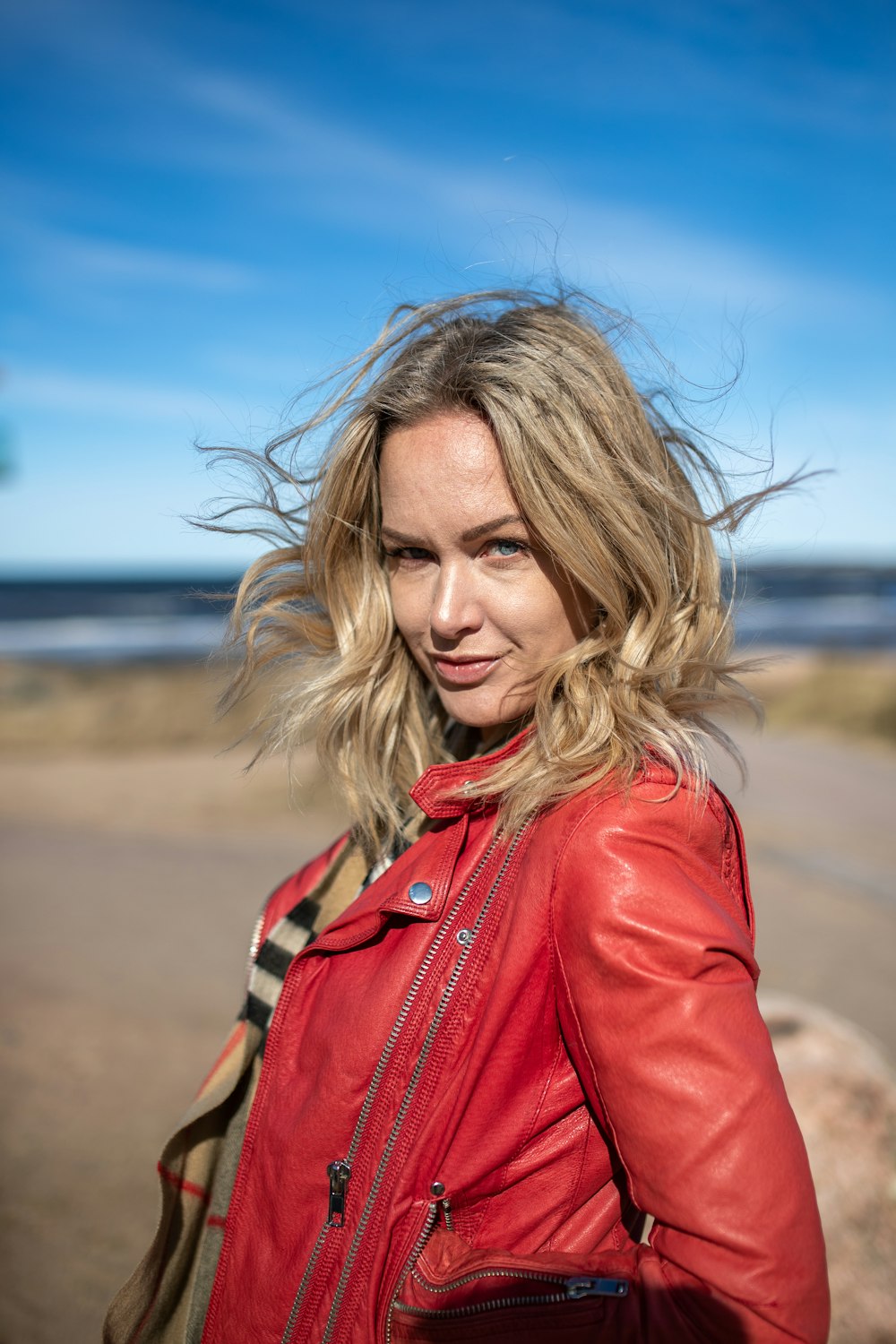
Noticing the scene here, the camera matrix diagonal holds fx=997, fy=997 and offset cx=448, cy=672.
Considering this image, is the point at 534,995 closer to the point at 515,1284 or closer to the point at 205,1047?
the point at 515,1284

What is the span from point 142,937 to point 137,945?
0.36 ft

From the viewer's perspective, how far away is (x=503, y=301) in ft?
5.84

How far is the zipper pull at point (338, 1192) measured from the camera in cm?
128

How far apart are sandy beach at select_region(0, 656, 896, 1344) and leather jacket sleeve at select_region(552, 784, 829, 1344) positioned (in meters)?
1.17

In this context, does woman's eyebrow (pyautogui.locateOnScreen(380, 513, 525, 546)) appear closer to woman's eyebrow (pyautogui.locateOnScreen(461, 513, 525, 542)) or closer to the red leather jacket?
woman's eyebrow (pyautogui.locateOnScreen(461, 513, 525, 542))

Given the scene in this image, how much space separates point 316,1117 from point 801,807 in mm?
8232

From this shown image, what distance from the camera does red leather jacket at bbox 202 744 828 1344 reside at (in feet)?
3.46

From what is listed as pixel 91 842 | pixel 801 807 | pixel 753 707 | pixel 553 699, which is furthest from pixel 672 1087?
pixel 801 807

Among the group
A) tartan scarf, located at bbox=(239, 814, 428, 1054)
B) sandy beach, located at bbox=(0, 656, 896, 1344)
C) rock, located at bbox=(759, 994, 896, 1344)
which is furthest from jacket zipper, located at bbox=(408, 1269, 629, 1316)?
rock, located at bbox=(759, 994, 896, 1344)

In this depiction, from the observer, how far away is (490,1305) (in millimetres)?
1168

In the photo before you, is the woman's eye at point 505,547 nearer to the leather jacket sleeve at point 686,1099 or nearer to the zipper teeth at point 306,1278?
the leather jacket sleeve at point 686,1099

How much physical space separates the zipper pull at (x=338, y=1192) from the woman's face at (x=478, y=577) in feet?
2.22

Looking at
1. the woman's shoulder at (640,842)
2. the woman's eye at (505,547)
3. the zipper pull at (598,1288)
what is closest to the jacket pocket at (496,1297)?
the zipper pull at (598,1288)

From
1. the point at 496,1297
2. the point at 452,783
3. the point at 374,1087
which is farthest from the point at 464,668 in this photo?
the point at 496,1297
